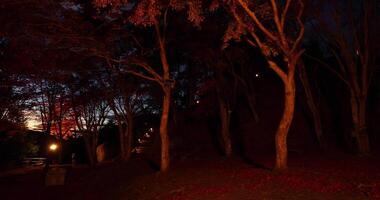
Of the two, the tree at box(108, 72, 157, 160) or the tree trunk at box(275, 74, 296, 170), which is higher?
the tree at box(108, 72, 157, 160)

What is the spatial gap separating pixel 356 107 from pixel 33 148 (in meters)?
35.3

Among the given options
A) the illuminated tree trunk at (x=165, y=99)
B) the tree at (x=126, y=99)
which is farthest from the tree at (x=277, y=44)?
the tree at (x=126, y=99)

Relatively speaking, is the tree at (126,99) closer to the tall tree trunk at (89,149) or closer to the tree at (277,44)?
the tall tree trunk at (89,149)

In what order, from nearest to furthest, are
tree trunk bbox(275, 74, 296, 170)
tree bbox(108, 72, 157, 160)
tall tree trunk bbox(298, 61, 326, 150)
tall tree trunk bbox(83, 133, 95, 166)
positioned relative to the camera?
1. tree trunk bbox(275, 74, 296, 170)
2. tall tree trunk bbox(298, 61, 326, 150)
3. tree bbox(108, 72, 157, 160)
4. tall tree trunk bbox(83, 133, 95, 166)

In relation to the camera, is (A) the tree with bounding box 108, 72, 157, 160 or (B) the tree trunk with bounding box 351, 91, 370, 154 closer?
(B) the tree trunk with bounding box 351, 91, 370, 154

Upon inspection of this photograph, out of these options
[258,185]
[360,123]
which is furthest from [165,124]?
[360,123]

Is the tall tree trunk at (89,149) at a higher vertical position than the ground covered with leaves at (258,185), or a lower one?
higher

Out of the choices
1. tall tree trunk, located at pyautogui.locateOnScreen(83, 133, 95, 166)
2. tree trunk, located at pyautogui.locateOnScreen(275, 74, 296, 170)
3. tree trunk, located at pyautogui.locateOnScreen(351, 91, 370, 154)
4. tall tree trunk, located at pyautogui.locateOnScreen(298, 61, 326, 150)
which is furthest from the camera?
tall tree trunk, located at pyautogui.locateOnScreen(83, 133, 95, 166)

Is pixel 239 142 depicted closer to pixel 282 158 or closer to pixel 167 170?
pixel 167 170

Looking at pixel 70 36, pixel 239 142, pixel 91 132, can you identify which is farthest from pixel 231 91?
pixel 70 36

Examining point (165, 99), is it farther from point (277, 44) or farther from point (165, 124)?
point (277, 44)

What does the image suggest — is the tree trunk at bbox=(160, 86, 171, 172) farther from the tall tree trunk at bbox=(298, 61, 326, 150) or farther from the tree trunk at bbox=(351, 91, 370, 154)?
the tree trunk at bbox=(351, 91, 370, 154)

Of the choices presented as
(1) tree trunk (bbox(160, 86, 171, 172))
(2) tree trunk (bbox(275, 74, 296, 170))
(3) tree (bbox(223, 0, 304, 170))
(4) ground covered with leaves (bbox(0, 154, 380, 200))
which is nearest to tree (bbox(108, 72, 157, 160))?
(4) ground covered with leaves (bbox(0, 154, 380, 200))

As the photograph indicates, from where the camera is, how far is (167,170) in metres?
19.2
